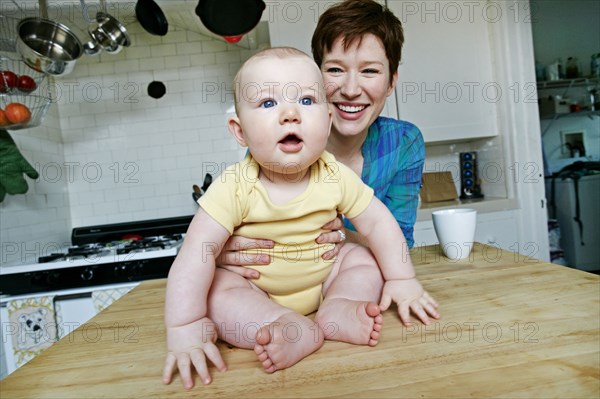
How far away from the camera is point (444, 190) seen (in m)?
2.54

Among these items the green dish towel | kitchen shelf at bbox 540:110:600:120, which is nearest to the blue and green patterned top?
the green dish towel

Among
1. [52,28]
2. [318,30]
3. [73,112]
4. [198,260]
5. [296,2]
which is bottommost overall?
[198,260]

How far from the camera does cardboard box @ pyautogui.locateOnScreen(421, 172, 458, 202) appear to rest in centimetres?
251

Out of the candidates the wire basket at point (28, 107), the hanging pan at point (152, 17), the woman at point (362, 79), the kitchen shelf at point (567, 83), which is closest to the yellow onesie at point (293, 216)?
the woman at point (362, 79)

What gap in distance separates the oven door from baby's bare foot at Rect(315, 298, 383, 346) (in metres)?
1.28

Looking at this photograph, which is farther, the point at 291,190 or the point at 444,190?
the point at 444,190

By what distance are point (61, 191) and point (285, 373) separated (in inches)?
88.0

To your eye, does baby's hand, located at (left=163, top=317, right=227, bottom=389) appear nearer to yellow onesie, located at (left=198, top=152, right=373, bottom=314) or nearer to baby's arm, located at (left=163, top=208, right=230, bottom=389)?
baby's arm, located at (left=163, top=208, right=230, bottom=389)

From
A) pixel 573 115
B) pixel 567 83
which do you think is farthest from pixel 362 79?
pixel 573 115

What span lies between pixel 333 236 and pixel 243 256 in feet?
0.50

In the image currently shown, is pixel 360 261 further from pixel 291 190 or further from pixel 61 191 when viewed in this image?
pixel 61 191

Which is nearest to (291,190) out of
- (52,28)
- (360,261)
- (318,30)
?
(360,261)

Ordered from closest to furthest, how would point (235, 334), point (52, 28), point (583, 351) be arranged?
point (583, 351)
point (235, 334)
point (52, 28)

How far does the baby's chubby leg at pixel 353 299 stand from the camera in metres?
Answer: 0.53
